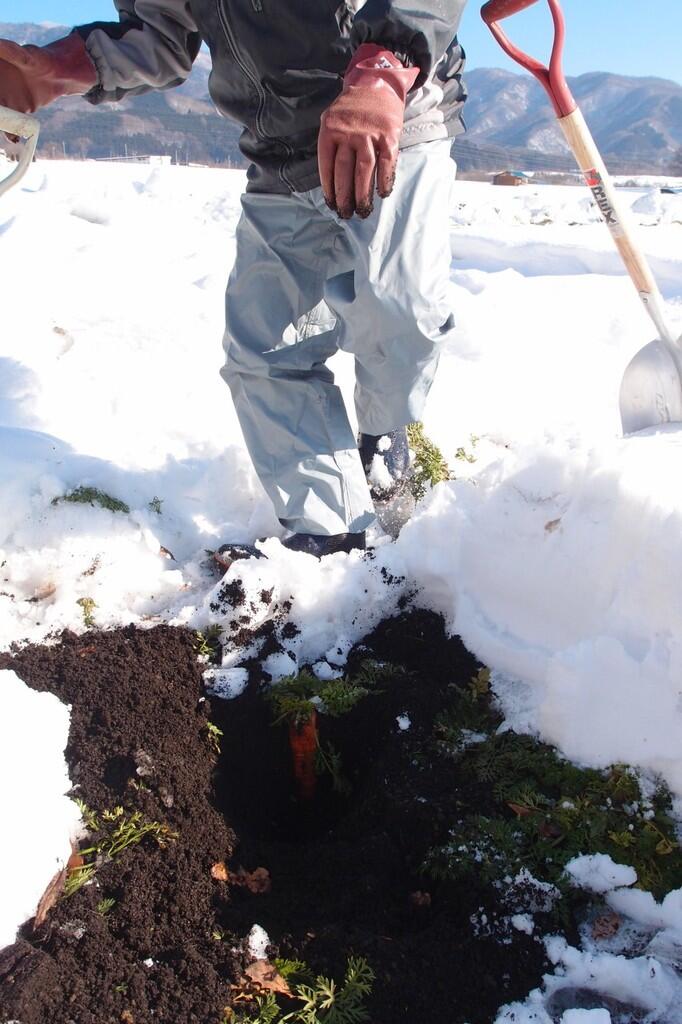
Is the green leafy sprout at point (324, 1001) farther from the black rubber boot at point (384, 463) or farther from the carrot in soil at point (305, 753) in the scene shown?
the black rubber boot at point (384, 463)

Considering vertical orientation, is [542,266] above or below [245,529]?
below

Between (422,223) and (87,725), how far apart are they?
1354mm

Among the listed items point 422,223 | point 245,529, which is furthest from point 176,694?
point 422,223

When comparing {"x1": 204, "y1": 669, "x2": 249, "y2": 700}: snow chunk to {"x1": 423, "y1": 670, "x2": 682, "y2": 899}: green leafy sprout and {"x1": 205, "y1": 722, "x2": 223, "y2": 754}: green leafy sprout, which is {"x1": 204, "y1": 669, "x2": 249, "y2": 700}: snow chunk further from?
{"x1": 423, "y1": 670, "x2": 682, "y2": 899}: green leafy sprout

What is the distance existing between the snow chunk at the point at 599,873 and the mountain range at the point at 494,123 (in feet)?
206

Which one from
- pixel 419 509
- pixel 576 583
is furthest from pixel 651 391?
pixel 576 583

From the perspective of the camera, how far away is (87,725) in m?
1.67

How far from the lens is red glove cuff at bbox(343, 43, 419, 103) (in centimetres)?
157

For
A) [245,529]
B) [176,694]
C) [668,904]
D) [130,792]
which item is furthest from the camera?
[245,529]

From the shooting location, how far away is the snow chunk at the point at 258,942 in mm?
1258

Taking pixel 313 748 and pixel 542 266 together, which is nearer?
pixel 313 748

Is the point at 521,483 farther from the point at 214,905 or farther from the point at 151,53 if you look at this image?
the point at 151,53

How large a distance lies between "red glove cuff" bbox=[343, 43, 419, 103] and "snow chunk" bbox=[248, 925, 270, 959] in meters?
1.53

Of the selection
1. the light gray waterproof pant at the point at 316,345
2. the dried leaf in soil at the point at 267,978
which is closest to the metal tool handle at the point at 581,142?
the light gray waterproof pant at the point at 316,345
